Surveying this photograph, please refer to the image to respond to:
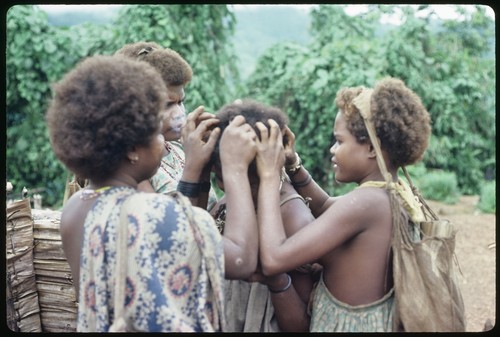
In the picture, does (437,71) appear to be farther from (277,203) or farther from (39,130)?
(277,203)

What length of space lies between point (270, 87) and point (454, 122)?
3.02m

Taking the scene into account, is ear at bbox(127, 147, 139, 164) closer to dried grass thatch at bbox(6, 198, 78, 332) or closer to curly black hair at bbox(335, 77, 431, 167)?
curly black hair at bbox(335, 77, 431, 167)

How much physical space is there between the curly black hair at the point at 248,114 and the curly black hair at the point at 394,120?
0.24 meters

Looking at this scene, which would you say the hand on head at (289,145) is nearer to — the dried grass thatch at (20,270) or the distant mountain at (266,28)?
the dried grass thatch at (20,270)

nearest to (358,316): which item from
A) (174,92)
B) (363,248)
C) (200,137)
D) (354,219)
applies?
(363,248)

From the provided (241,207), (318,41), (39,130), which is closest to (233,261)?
(241,207)

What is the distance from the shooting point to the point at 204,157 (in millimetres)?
2221

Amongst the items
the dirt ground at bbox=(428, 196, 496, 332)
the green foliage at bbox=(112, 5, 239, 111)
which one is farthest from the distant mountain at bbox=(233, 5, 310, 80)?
the dirt ground at bbox=(428, 196, 496, 332)

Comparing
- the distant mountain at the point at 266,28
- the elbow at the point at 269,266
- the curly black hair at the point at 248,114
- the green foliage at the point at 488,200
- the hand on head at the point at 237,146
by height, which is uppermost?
the curly black hair at the point at 248,114

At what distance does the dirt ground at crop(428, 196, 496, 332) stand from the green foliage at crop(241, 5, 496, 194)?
3.79ft

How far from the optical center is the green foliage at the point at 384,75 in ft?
27.6

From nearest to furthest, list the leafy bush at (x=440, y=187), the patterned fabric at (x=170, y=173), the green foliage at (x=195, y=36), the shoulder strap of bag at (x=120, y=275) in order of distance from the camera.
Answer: the shoulder strap of bag at (x=120, y=275) < the patterned fabric at (x=170, y=173) < the green foliage at (x=195, y=36) < the leafy bush at (x=440, y=187)

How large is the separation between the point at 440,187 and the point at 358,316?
26.6ft

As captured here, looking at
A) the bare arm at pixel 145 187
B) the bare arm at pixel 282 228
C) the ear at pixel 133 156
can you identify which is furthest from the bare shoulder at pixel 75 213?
the bare arm at pixel 282 228
